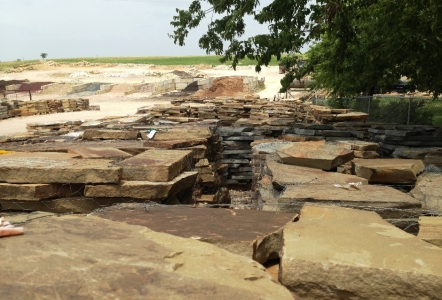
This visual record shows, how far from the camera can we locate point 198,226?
284 cm

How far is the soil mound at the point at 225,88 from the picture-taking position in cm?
3057

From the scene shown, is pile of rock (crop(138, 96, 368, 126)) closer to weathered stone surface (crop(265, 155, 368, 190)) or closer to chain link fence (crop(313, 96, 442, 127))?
chain link fence (crop(313, 96, 442, 127))

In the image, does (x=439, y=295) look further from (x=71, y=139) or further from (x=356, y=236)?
(x=71, y=139)

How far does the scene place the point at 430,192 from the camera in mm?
4113

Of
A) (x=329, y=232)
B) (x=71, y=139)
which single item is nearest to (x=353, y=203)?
(x=329, y=232)

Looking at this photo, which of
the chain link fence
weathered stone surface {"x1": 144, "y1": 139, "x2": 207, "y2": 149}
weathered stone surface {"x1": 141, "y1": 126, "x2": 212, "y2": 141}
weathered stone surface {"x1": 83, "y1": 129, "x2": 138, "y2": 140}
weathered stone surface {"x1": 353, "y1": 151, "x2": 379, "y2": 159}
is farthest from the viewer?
the chain link fence

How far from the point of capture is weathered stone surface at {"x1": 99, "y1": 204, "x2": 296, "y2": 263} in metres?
2.52

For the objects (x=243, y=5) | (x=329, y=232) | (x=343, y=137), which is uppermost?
(x=243, y=5)

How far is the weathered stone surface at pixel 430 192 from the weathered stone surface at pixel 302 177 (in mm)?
528

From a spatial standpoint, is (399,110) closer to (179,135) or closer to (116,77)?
(179,135)

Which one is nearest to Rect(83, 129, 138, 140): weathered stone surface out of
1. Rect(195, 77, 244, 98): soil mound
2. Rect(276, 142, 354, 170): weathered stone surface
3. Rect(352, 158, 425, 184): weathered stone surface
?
Rect(276, 142, 354, 170): weathered stone surface

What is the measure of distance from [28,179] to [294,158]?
282 centimetres

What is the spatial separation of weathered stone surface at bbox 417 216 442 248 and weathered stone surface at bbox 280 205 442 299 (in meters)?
0.28

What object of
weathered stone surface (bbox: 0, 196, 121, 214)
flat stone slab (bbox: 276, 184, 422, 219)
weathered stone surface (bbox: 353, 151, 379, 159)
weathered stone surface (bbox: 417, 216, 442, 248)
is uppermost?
weathered stone surface (bbox: 417, 216, 442, 248)
